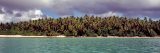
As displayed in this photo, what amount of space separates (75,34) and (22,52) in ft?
475

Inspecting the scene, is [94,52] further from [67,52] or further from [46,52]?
[46,52]

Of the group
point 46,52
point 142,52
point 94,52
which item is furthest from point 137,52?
point 46,52

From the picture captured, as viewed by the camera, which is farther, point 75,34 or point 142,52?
point 75,34

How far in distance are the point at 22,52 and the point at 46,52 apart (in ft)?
13.2

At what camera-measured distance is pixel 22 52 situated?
180ft

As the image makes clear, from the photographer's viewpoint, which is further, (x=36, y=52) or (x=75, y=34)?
(x=75, y=34)

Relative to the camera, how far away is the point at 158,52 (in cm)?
5694

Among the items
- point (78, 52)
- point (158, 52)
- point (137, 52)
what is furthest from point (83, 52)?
point (158, 52)

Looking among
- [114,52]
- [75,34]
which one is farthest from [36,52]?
[75,34]

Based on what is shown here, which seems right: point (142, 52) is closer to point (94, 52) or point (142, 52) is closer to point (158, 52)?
point (158, 52)

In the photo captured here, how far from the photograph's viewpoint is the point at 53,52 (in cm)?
5694

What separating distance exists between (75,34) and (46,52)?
14316cm

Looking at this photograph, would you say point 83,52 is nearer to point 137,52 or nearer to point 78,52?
point 78,52

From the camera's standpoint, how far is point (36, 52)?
55375 mm
